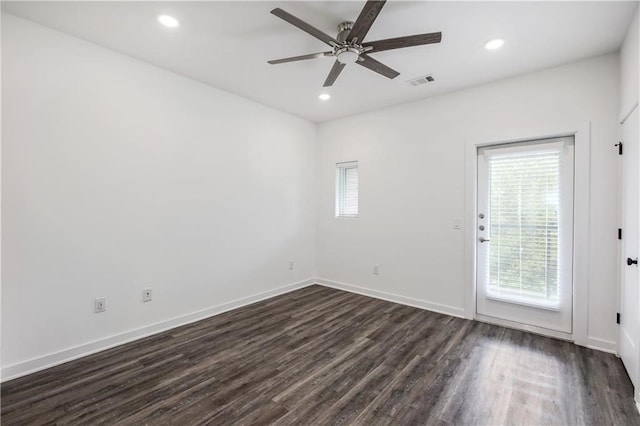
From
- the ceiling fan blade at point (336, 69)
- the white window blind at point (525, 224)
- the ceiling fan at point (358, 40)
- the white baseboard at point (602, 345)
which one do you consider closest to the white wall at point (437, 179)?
the white baseboard at point (602, 345)

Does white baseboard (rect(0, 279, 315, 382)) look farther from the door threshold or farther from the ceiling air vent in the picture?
the ceiling air vent

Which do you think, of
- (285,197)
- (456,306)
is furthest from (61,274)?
(456,306)

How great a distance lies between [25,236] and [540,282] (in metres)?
4.72

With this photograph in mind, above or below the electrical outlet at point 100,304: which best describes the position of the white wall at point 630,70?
above

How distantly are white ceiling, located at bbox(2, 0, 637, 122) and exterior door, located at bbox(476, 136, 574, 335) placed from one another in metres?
0.92

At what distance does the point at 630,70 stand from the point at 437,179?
6.03ft

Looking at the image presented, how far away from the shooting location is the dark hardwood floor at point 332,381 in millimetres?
1842

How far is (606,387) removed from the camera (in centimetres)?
212

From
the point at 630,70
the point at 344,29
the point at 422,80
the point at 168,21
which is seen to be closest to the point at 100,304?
the point at 168,21

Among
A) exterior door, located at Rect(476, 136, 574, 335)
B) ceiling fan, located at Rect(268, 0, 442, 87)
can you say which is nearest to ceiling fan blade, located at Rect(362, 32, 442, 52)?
ceiling fan, located at Rect(268, 0, 442, 87)

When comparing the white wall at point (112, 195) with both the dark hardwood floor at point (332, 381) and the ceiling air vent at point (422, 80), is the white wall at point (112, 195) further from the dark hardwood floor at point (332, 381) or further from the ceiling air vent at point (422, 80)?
the ceiling air vent at point (422, 80)

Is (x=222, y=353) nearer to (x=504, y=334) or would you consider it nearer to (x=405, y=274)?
(x=405, y=274)

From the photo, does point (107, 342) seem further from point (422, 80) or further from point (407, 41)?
point (422, 80)

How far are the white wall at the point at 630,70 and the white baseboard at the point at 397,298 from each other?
97.4 inches
